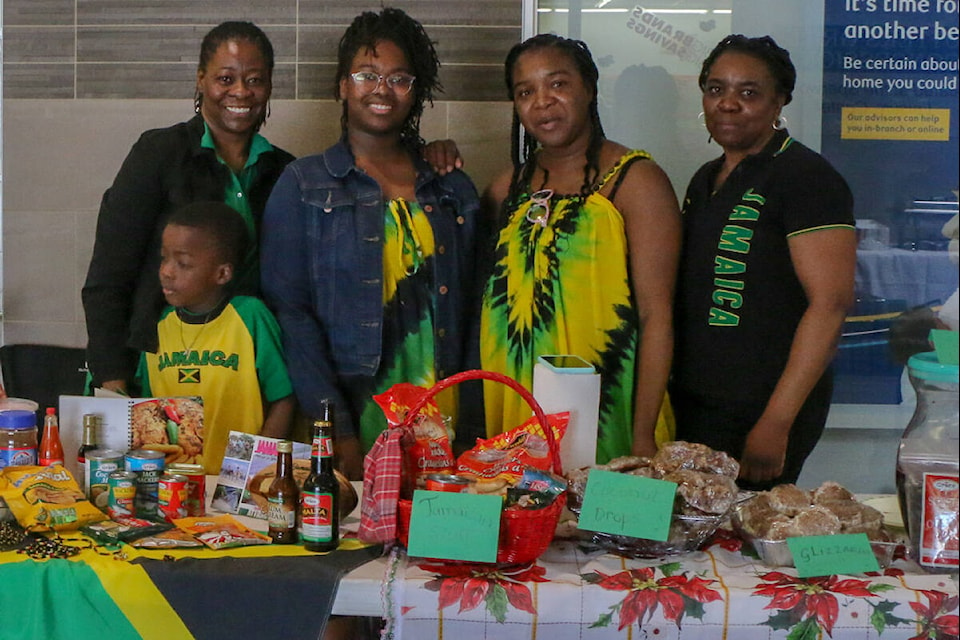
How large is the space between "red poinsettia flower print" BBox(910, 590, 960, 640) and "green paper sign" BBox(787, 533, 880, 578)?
0.08m

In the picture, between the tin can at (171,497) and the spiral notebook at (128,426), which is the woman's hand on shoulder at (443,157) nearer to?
the spiral notebook at (128,426)

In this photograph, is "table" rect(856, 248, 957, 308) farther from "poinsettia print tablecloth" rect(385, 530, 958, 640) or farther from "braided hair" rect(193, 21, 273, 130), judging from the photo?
"braided hair" rect(193, 21, 273, 130)

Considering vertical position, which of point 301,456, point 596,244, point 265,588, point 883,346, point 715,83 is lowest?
point 265,588

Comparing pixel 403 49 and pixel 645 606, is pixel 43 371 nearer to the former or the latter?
pixel 403 49

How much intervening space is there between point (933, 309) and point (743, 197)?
629 mm

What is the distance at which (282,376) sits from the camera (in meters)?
2.43

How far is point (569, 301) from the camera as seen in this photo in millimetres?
2264

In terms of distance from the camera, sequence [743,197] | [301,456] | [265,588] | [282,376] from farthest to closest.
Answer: [282,376] → [743,197] → [301,456] → [265,588]

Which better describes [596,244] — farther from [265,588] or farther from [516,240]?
[265,588]

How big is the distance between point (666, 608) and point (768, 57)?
1438 mm

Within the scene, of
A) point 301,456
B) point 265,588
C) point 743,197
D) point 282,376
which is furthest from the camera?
point 282,376

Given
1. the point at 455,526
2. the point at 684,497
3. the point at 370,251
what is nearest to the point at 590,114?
the point at 370,251

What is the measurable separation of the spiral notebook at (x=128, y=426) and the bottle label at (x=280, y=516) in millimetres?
353

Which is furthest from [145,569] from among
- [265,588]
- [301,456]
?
[301,456]
